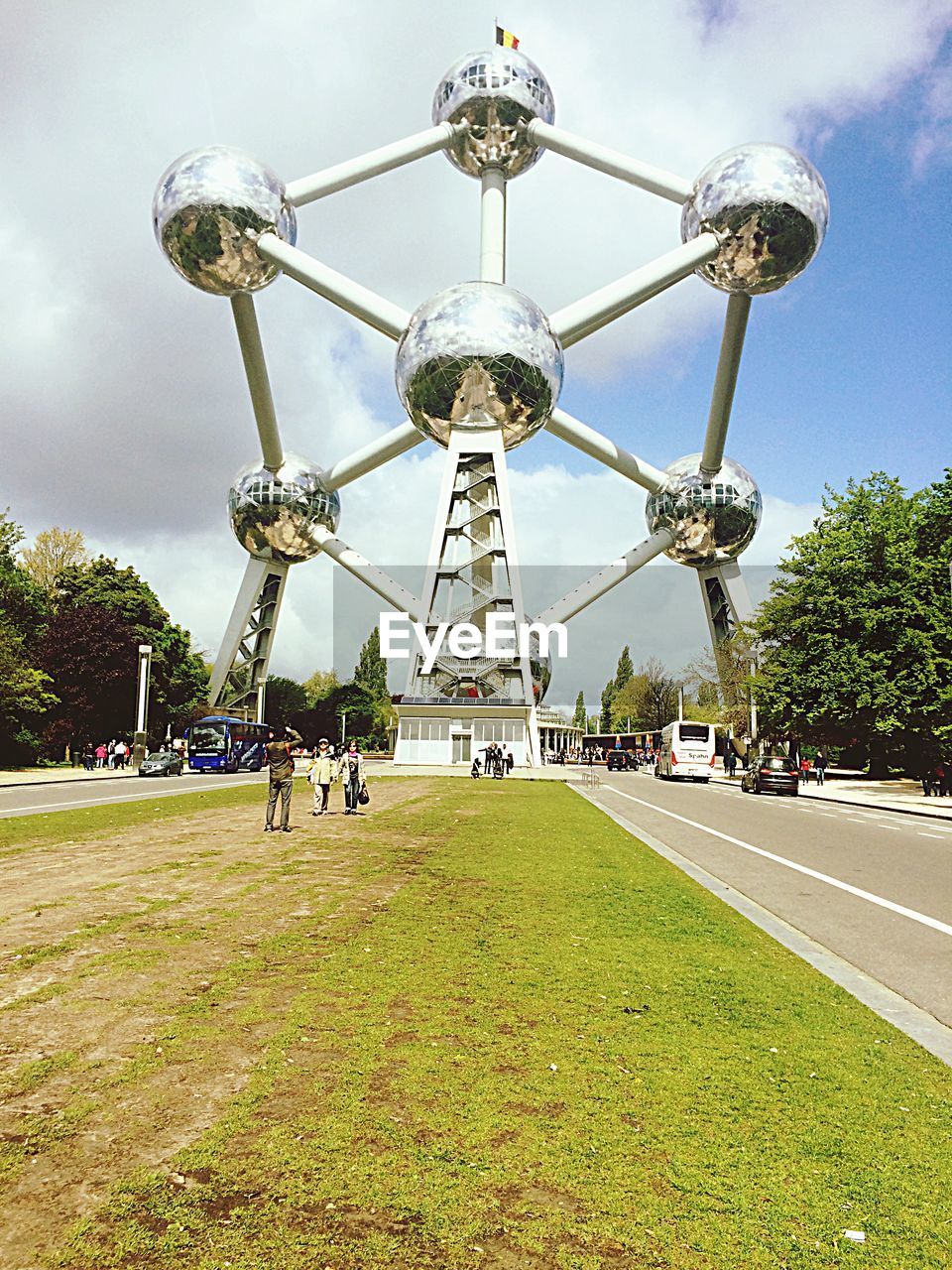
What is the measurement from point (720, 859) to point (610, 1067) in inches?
387

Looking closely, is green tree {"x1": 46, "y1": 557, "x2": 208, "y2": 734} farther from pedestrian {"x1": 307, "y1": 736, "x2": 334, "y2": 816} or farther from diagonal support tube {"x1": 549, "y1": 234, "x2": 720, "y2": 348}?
pedestrian {"x1": 307, "y1": 736, "x2": 334, "y2": 816}

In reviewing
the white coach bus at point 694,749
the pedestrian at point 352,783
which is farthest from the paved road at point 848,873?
the white coach bus at point 694,749

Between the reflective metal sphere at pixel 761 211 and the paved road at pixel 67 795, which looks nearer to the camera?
the paved road at pixel 67 795

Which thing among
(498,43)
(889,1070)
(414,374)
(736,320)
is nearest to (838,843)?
(889,1070)

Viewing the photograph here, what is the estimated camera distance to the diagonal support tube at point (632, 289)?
4222 centimetres

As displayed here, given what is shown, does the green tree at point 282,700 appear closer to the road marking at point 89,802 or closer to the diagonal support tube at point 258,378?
the diagonal support tube at point 258,378

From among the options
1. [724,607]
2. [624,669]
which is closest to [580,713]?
[624,669]

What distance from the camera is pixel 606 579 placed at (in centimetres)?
5672

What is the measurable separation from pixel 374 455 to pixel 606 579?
48.5 ft

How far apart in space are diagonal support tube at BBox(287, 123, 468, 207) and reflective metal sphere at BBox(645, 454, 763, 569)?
20.4 m

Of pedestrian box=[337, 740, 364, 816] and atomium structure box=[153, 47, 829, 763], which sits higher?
atomium structure box=[153, 47, 829, 763]

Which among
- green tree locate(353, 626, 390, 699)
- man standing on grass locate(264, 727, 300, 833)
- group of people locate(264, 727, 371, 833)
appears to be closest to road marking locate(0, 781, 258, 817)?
group of people locate(264, 727, 371, 833)

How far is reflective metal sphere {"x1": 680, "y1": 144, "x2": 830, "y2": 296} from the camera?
4003 centimetres

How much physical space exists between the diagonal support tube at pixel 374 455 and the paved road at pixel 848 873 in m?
29.4
